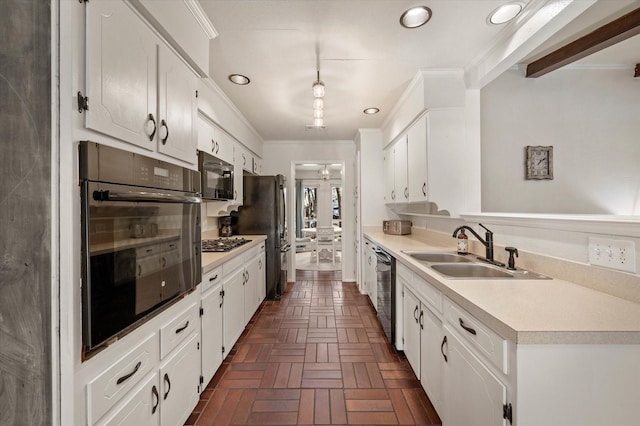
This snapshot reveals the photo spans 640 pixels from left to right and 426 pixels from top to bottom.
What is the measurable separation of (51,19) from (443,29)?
1.97 meters

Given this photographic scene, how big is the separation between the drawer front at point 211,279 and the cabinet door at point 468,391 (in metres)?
1.46

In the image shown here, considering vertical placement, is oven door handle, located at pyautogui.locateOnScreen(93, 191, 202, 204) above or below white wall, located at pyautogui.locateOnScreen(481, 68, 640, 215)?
below

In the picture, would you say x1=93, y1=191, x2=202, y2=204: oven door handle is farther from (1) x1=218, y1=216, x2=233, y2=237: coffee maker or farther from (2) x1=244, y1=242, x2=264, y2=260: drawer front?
(1) x1=218, y1=216, x2=233, y2=237: coffee maker

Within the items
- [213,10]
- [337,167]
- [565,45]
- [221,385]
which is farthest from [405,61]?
[337,167]

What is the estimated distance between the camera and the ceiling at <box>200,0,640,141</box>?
153cm

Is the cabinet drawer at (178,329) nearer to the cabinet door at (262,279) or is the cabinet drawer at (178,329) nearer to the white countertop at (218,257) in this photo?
the white countertop at (218,257)

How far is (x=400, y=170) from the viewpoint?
3.10m

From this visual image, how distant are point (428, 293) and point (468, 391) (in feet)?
1.75

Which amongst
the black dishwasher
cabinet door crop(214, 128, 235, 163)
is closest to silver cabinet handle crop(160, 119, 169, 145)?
cabinet door crop(214, 128, 235, 163)

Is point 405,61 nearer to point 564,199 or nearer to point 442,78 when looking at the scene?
point 442,78

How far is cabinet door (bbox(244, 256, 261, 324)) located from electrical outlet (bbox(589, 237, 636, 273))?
254 cm

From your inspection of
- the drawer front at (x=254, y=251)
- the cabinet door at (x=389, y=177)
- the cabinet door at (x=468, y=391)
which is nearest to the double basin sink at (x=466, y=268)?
the cabinet door at (x=468, y=391)

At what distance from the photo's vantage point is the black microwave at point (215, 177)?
2.23m

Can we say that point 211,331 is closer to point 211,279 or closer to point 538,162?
point 211,279
